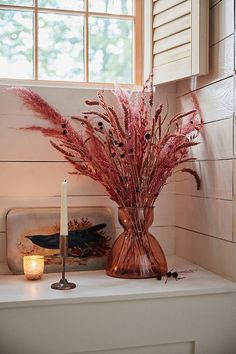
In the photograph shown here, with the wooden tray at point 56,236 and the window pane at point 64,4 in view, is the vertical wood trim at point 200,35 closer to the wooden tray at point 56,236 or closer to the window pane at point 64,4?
the window pane at point 64,4

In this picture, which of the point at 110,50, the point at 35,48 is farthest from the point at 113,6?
the point at 35,48

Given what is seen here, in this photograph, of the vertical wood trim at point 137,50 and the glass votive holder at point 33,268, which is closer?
the glass votive holder at point 33,268

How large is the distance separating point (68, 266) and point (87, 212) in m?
0.21

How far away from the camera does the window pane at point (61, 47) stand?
188cm

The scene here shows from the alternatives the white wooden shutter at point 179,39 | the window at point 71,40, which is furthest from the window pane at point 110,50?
the white wooden shutter at point 179,39

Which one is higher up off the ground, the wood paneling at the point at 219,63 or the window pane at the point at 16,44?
the window pane at the point at 16,44

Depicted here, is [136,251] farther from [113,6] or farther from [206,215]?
[113,6]

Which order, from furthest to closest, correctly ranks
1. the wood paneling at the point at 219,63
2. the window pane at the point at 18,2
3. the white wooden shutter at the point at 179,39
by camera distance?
the window pane at the point at 18,2, the white wooden shutter at the point at 179,39, the wood paneling at the point at 219,63

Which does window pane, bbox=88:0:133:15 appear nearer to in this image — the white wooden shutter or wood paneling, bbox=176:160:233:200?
the white wooden shutter

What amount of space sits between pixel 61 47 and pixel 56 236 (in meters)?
0.75

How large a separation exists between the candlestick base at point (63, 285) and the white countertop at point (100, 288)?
16mm

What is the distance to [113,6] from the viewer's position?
195 centimetres

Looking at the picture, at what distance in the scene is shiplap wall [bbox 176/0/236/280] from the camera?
1.51 metres

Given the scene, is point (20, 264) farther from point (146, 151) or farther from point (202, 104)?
point (202, 104)
